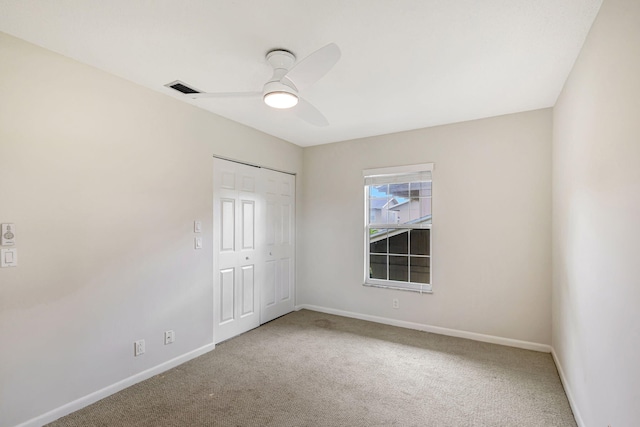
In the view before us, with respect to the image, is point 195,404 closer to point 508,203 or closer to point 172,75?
point 172,75

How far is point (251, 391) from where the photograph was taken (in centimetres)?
246

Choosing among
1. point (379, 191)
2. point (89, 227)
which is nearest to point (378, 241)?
point (379, 191)

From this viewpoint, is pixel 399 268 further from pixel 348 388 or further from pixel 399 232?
pixel 348 388

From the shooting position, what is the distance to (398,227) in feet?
13.3

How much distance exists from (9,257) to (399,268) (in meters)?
3.72

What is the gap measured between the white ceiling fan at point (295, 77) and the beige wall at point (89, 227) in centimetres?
88

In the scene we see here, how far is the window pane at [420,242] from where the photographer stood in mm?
3863

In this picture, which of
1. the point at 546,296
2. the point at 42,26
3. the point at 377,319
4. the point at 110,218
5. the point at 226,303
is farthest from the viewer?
the point at 377,319

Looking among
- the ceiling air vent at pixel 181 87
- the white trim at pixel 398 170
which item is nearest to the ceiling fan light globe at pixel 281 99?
the ceiling air vent at pixel 181 87

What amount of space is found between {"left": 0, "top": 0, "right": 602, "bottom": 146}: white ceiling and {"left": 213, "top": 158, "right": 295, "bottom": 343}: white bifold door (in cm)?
113

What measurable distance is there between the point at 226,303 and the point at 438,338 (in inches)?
96.8

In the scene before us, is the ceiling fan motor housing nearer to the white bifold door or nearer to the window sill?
the white bifold door

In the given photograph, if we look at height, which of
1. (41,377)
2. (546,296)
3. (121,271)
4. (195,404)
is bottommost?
(195,404)

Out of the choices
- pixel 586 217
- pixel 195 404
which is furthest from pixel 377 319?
pixel 586 217
